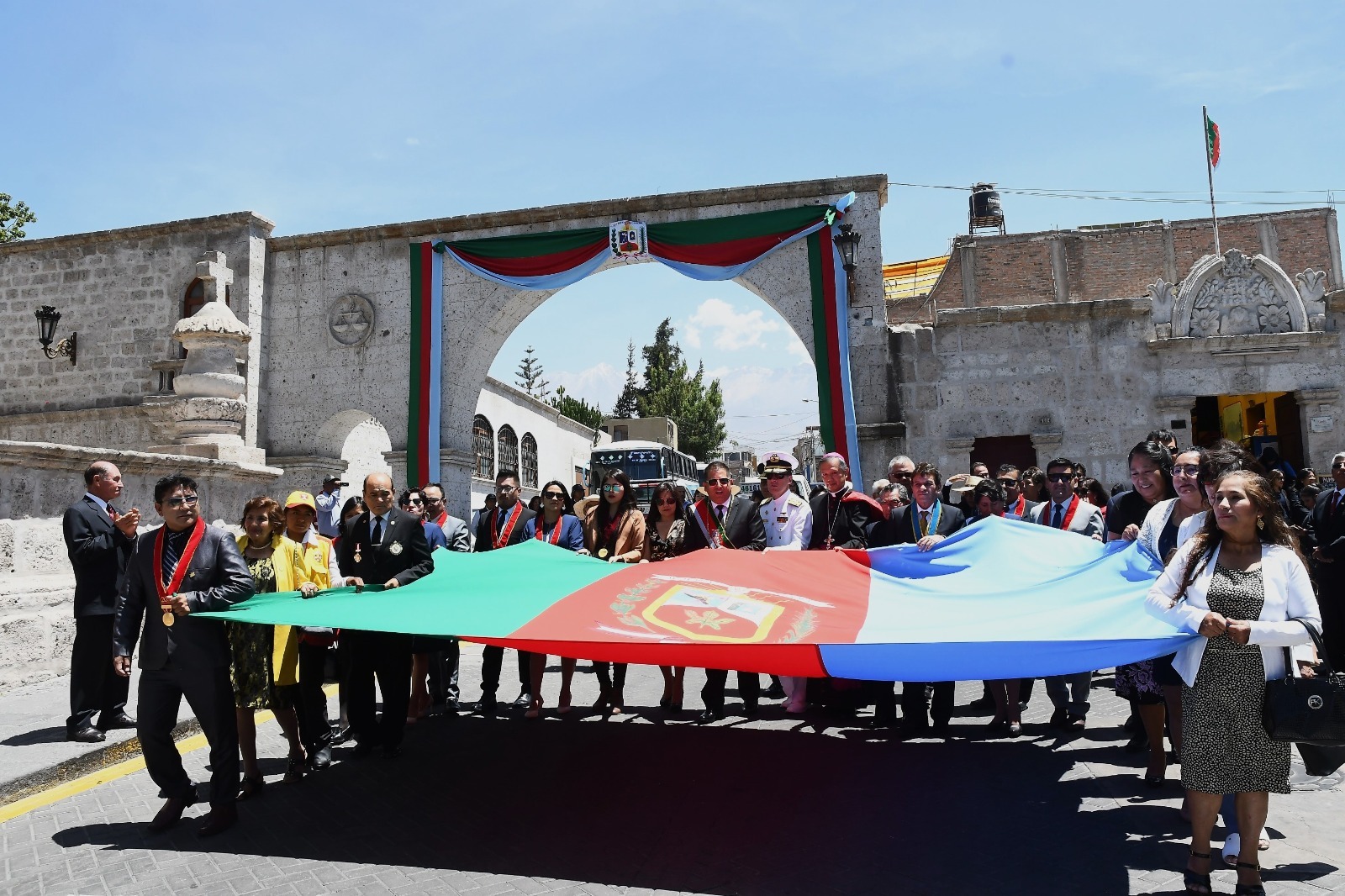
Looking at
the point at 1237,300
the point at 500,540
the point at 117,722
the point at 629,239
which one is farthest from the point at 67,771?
the point at 1237,300

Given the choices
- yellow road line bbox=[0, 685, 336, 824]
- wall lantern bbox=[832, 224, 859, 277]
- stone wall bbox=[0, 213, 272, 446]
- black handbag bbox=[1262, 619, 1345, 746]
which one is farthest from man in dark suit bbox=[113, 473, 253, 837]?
stone wall bbox=[0, 213, 272, 446]

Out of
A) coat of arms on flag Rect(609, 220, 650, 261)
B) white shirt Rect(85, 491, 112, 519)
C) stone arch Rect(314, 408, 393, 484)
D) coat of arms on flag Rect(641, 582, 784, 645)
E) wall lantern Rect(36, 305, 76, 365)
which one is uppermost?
coat of arms on flag Rect(609, 220, 650, 261)

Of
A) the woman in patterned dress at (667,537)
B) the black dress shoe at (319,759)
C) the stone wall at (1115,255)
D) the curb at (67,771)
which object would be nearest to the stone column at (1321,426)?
the woman in patterned dress at (667,537)

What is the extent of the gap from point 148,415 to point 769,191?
11956mm

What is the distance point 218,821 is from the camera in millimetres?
4688

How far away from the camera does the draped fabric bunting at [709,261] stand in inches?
611

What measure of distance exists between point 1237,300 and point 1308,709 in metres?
13.2

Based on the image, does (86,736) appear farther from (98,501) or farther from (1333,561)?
(1333,561)

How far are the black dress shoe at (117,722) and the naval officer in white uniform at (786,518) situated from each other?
472cm

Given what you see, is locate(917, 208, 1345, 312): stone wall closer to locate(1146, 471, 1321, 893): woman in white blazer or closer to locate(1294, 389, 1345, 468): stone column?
locate(1294, 389, 1345, 468): stone column

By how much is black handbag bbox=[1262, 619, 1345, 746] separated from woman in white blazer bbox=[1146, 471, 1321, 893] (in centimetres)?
9

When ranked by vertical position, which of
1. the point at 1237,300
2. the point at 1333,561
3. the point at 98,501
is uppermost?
the point at 1237,300

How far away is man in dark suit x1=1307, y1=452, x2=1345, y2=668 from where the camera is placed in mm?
7316

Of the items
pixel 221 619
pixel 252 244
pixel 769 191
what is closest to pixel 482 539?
pixel 221 619
